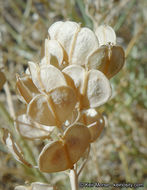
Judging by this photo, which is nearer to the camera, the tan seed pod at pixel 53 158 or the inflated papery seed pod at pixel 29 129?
the tan seed pod at pixel 53 158

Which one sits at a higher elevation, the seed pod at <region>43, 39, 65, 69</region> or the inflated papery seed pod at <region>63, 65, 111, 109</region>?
the seed pod at <region>43, 39, 65, 69</region>

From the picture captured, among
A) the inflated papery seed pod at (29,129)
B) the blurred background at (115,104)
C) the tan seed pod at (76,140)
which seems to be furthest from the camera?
the blurred background at (115,104)

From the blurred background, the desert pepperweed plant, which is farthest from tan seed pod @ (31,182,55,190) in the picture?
the blurred background

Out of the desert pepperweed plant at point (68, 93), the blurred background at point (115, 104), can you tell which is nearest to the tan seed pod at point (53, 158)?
the desert pepperweed plant at point (68, 93)

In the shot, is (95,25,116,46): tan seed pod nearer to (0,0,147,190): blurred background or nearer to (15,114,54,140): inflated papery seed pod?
(15,114,54,140): inflated papery seed pod

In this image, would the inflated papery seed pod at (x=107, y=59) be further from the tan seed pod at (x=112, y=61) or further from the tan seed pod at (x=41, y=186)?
the tan seed pod at (x=41, y=186)

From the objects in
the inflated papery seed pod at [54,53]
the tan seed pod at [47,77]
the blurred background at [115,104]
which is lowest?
the blurred background at [115,104]

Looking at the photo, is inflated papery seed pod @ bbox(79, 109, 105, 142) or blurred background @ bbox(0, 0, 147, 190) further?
blurred background @ bbox(0, 0, 147, 190)

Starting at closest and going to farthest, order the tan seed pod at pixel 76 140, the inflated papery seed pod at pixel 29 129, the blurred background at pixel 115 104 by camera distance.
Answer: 1. the tan seed pod at pixel 76 140
2. the inflated papery seed pod at pixel 29 129
3. the blurred background at pixel 115 104
